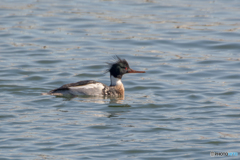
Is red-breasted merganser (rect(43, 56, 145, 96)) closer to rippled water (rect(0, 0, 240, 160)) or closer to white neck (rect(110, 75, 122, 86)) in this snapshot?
white neck (rect(110, 75, 122, 86))

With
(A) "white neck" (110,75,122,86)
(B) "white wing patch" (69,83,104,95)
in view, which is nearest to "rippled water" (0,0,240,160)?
(B) "white wing patch" (69,83,104,95)

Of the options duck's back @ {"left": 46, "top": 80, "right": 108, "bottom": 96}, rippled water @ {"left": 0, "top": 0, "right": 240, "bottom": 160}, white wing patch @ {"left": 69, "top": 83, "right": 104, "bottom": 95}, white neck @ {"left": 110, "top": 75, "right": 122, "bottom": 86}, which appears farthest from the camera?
white neck @ {"left": 110, "top": 75, "right": 122, "bottom": 86}

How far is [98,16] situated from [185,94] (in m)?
8.83

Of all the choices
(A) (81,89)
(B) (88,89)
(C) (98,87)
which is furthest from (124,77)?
(A) (81,89)

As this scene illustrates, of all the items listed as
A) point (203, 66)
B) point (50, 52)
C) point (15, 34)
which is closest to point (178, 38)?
point (203, 66)

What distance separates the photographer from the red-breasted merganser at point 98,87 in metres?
13.0

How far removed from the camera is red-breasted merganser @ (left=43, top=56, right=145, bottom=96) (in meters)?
13.0

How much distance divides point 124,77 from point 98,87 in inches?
89.3

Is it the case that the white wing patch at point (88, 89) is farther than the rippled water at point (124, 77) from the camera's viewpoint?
Yes

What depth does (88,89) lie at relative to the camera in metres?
13.2

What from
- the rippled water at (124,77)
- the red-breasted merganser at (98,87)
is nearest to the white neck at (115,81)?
the red-breasted merganser at (98,87)

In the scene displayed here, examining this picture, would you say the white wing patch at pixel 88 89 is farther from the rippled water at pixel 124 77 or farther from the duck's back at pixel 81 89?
the rippled water at pixel 124 77

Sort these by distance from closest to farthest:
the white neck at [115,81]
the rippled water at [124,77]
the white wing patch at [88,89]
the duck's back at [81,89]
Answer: the rippled water at [124,77] < the duck's back at [81,89] < the white wing patch at [88,89] < the white neck at [115,81]

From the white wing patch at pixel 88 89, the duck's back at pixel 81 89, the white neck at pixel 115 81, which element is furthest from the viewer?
the white neck at pixel 115 81
